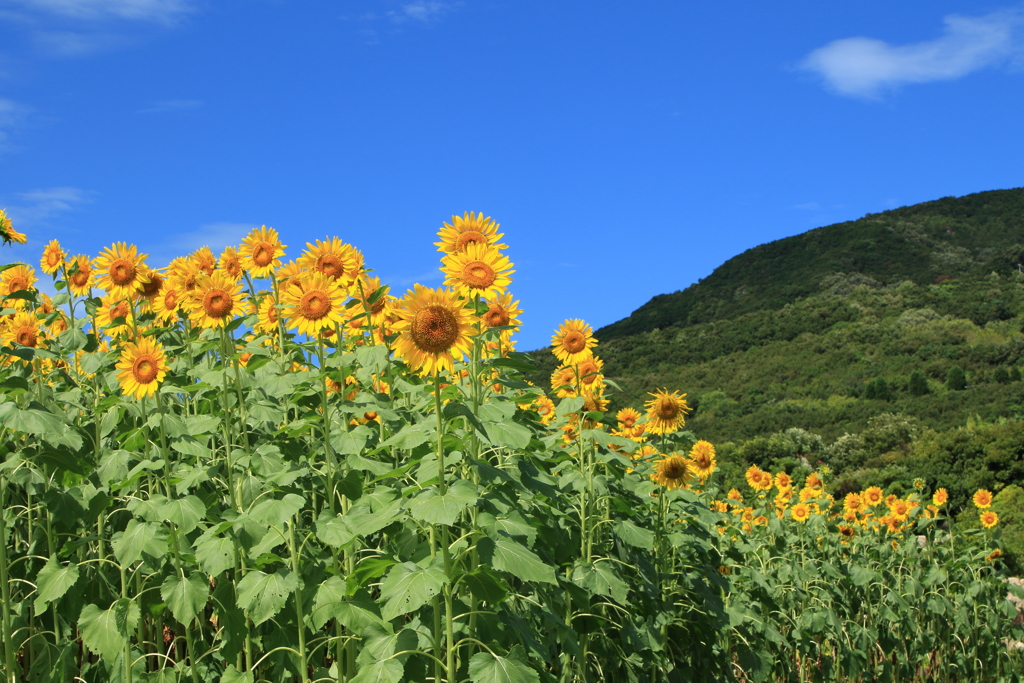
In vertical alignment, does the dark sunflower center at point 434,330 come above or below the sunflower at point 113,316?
below

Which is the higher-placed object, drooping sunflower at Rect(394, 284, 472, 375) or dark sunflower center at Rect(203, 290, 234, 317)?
dark sunflower center at Rect(203, 290, 234, 317)

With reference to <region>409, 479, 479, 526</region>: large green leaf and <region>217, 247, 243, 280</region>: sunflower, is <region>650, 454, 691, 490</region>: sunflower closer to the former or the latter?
<region>409, 479, 479, 526</region>: large green leaf

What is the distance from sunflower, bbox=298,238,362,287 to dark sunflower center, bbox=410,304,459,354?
182 cm

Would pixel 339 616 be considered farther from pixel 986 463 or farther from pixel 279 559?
pixel 986 463

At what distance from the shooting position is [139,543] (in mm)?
3723

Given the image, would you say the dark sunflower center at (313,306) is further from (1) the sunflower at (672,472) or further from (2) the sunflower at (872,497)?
(2) the sunflower at (872,497)

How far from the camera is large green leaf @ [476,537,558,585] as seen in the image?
9.80ft

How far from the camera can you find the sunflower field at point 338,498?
332cm

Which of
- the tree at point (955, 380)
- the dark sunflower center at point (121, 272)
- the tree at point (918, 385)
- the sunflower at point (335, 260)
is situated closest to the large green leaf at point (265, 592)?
the sunflower at point (335, 260)

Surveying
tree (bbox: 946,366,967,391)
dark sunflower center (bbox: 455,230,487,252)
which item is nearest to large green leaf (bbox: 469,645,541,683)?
dark sunflower center (bbox: 455,230,487,252)

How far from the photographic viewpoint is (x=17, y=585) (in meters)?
4.92

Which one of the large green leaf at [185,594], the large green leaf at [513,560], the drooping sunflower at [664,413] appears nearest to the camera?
the large green leaf at [513,560]

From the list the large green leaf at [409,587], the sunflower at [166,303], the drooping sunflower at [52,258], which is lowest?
the large green leaf at [409,587]

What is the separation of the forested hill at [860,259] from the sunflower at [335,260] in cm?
4936
